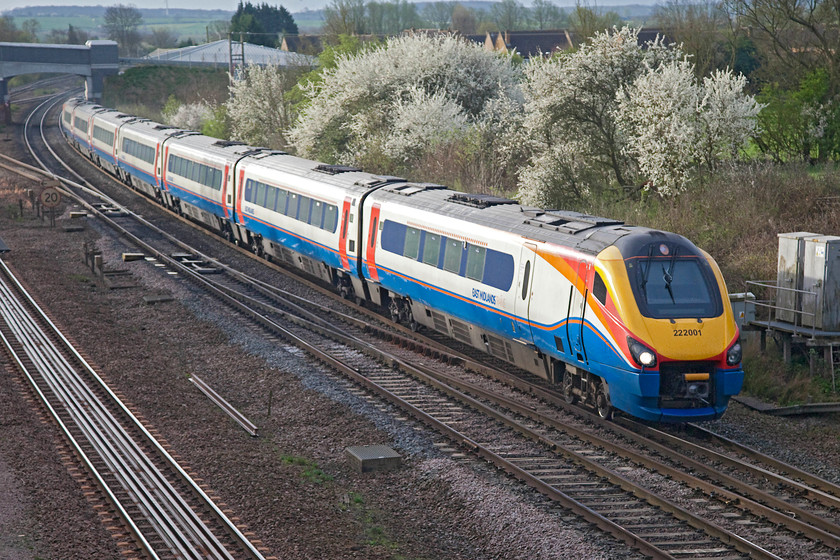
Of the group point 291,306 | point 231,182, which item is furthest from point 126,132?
point 291,306

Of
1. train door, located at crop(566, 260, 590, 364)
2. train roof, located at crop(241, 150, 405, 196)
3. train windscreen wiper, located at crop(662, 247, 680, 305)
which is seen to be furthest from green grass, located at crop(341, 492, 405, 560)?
train roof, located at crop(241, 150, 405, 196)

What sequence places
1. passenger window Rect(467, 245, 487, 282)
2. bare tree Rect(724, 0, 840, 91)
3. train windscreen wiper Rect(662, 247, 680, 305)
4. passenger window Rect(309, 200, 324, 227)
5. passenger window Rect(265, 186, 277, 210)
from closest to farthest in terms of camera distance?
train windscreen wiper Rect(662, 247, 680, 305), passenger window Rect(467, 245, 487, 282), passenger window Rect(309, 200, 324, 227), passenger window Rect(265, 186, 277, 210), bare tree Rect(724, 0, 840, 91)

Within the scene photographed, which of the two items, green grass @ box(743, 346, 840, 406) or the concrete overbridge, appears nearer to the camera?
green grass @ box(743, 346, 840, 406)

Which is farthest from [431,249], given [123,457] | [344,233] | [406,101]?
[406,101]

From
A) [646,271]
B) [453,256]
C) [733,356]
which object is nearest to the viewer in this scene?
[733,356]

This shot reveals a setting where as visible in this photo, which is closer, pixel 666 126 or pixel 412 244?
pixel 412 244

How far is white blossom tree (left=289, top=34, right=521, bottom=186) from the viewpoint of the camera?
41.0 meters

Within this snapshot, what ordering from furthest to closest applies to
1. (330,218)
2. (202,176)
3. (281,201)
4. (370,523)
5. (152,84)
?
(152,84) < (202,176) < (281,201) < (330,218) < (370,523)

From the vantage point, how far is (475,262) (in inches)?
707

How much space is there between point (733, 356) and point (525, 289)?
3.82 metres

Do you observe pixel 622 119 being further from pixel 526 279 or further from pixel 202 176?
pixel 526 279

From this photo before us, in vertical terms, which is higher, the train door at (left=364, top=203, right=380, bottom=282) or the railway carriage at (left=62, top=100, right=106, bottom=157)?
the railway carriage at (left=62, top=100, right=106, bottom=157)

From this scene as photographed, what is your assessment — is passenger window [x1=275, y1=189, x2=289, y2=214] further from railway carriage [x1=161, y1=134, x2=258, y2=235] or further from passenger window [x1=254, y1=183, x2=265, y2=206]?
railway carriage [x1=161, y1=134, x2=258, y2=235]

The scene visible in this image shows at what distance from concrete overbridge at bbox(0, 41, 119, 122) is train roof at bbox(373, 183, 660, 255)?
75.2 meters
